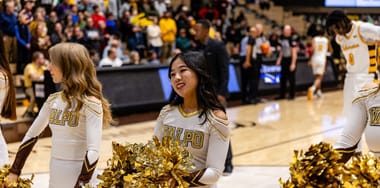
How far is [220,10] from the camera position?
2062 centimetres

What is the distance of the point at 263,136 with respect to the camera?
31.5 ft

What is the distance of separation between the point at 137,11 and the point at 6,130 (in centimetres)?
857

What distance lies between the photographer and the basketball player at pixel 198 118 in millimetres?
2979

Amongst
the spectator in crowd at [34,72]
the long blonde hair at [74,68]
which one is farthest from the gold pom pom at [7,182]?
the spectator in crowd at [34,72]

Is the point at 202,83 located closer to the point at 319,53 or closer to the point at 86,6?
the point at 319,53

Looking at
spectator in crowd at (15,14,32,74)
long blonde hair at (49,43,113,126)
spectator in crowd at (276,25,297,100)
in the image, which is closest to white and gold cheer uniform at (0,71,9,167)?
long blonde hair at (49,43,113,126)

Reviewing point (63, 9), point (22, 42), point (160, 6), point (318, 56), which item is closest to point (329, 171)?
point (22, 42)

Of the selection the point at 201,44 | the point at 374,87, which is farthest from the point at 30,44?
the point at 374,87

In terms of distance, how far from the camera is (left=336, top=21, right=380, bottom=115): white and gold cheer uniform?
20.0ft

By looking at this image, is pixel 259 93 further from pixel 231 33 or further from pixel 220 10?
pixel 220 10

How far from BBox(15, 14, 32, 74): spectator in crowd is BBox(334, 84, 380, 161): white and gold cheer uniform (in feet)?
33.8

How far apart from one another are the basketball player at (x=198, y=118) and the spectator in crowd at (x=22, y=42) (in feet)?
33.4

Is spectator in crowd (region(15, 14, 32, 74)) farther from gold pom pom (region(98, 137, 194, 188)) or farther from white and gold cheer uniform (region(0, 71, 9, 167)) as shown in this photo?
gold pom pom (region(98, 137, 194, 188))

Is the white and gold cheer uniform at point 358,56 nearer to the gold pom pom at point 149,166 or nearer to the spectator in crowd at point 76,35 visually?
the gold pom pom at point 149,166
